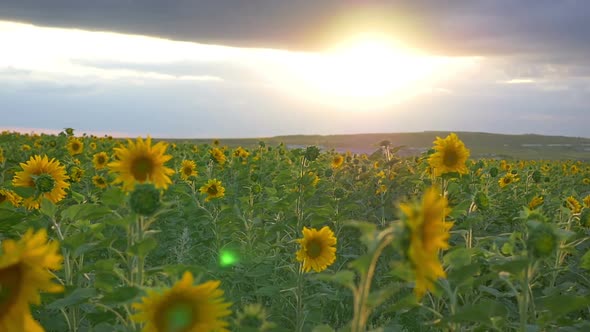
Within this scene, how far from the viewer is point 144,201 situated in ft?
8.92

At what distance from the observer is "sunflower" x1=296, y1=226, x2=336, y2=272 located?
4.79 m

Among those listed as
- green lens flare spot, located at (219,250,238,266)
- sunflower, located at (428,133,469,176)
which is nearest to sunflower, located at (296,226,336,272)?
sunflower, located at (428,133,469,176)

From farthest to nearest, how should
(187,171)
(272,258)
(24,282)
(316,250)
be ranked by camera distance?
(187,171), (272,258), (316,250), (24,282)

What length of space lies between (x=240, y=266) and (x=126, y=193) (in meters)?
2.71

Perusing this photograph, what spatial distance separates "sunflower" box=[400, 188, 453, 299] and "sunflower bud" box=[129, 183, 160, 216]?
1.38 m

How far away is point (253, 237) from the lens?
655cm

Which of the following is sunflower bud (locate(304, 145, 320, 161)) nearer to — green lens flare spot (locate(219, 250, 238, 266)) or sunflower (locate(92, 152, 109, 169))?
green lens flare spot (locate(219, 250, 238, 266))

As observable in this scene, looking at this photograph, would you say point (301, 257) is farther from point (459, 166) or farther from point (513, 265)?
point (513, 265)

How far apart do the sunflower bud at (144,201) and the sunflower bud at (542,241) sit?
70.9 inches

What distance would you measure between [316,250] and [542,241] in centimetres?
241

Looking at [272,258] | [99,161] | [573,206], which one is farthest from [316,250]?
[99,161]

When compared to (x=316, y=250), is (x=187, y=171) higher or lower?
higher

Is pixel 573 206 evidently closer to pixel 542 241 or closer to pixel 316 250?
pixel 316 250

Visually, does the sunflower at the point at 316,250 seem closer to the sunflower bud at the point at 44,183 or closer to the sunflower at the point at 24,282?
the sunflower bud at the point at 44,183
